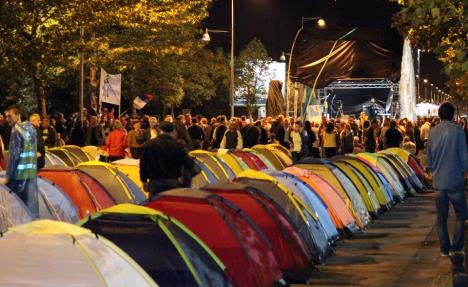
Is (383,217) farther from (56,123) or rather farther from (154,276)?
(56,123)

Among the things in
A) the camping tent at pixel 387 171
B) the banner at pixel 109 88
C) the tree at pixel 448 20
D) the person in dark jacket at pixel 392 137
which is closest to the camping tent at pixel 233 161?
the camping tent at pixel 387 171

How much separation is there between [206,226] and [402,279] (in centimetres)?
320

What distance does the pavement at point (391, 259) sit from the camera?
1262 cm

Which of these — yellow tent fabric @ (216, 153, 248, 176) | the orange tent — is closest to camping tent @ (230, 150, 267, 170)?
yellow tent fabric @ (216, 153, 248, 176)

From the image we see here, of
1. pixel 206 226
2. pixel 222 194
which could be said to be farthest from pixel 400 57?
pixel 206 226

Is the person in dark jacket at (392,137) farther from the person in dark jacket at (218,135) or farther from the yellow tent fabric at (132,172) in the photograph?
the yellow tent fabric at (132,172)

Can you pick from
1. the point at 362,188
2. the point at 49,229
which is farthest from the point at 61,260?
the point at 362,188

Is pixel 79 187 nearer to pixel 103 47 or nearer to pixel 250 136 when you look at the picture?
pixel 250 136

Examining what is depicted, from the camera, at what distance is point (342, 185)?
699 inches

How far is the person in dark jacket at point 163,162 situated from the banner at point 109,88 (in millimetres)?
19465

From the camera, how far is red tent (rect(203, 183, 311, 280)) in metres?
12.3

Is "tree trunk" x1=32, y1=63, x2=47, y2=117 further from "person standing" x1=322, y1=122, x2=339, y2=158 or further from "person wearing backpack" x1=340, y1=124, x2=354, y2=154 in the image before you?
"person wearing backpack" x1=340, y1=124, x2=354, y2=154

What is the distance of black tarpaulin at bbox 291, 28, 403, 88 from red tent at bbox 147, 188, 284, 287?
46.2 feet

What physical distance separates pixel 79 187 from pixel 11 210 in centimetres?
273
